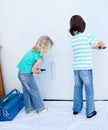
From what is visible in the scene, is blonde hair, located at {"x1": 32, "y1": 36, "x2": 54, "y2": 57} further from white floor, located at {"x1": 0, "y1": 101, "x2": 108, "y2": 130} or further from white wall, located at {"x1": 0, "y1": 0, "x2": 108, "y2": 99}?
white floor, located at {"x1": 0, "y1": 101, "x2": 108, "y2": 130}

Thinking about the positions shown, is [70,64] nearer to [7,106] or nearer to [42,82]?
[42,82]

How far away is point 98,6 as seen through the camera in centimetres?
278

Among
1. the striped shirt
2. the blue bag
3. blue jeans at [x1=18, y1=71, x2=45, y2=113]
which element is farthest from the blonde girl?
the striped shirt

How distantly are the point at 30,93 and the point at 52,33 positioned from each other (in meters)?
0.76

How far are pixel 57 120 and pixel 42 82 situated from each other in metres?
0.72

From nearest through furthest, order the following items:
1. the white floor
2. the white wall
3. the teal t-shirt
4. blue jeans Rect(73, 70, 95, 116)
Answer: the white floor → blue jeans Rect(73, 70, 95, 116) → the teal t-shirt → the white wall

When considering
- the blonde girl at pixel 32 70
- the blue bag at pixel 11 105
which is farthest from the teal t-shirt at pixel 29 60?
the blue bag at pixel 11 105

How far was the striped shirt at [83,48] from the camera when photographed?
245 centimetres

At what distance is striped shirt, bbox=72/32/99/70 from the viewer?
2.45 meters

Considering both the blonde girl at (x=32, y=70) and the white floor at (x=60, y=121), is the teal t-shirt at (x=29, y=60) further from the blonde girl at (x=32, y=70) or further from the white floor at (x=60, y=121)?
the white floor at (x=60, y=121)

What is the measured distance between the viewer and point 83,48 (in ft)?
8.08

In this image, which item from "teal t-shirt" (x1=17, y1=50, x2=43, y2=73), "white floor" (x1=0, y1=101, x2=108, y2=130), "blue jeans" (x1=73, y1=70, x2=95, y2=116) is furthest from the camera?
"teal t-shirt" (x1=17, y1=50, x2=43, y2=73)

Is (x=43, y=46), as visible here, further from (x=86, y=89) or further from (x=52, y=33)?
(x=86, y=89)

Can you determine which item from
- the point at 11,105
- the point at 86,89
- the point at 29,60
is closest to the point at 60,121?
the point at 86,89
